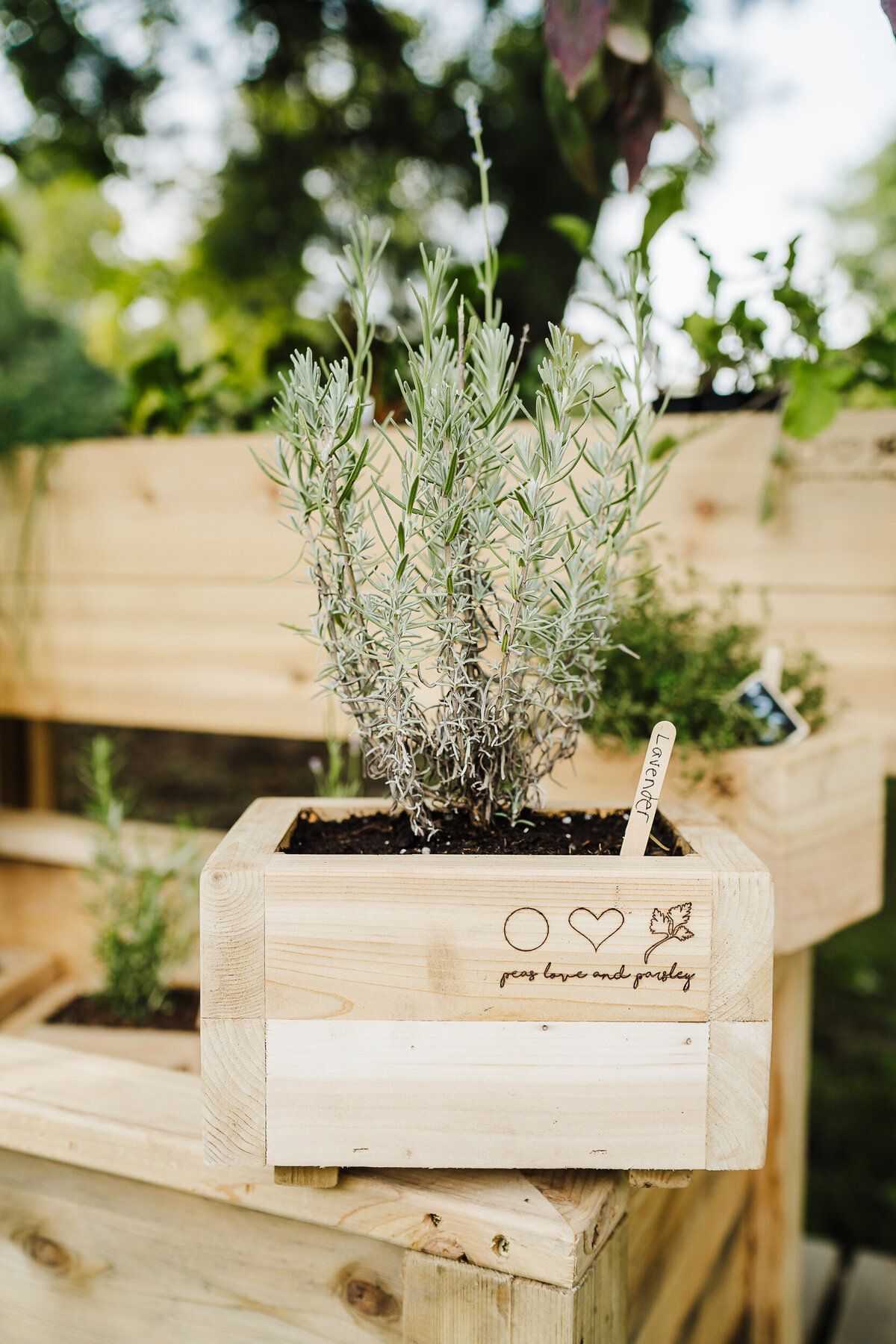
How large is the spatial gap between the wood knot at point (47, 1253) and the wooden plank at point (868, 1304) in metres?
1.11

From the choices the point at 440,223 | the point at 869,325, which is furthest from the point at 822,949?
the point at 440,223

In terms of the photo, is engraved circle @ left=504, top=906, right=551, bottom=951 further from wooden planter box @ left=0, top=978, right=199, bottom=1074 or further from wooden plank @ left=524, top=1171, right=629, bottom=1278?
wooden planter box @ left=0, top=978, right=199, bottom=1074

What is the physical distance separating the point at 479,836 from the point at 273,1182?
0.29m

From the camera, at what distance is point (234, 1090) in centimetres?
53

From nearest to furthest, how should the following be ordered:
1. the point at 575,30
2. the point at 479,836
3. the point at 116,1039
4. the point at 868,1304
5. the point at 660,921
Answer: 1. the point at 660,921
2. the point at 479,836
3. the point at 575,30
4. the point at 116,1039
5. the point at 868,1304

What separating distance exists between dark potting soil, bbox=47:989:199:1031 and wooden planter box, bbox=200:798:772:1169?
0.59m

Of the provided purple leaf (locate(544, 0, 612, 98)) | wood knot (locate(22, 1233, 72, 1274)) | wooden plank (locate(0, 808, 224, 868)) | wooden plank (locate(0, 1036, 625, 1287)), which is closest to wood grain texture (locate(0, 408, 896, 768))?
wooden plank (locate(0, 808, 224, 868))

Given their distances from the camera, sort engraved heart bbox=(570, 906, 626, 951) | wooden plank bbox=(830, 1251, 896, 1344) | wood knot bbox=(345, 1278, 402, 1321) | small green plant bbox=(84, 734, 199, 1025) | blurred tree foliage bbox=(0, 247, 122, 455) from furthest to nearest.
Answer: blurred tree foliage bbox=(0, 247, 122, 455), wooden plank bbox=(830, 1251, 896, 1344), small green plant bbox=(84, 734, 199, 1025), wood knot bbox=(345, 1278, 402, 1321), engraved heart bbox=(570, 906, 626, 951)

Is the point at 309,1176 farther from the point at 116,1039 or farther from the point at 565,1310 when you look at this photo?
the point at 116,1039

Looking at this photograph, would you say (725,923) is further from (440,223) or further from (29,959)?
(440,223)

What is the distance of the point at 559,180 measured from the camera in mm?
2395

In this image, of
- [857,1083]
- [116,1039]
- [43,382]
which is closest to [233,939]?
[116,1039]

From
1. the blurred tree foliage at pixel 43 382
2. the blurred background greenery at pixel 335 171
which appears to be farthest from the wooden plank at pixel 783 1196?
the blurred tree foliage at pixel 43 382

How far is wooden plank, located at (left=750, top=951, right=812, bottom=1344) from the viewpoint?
1.08 metres
